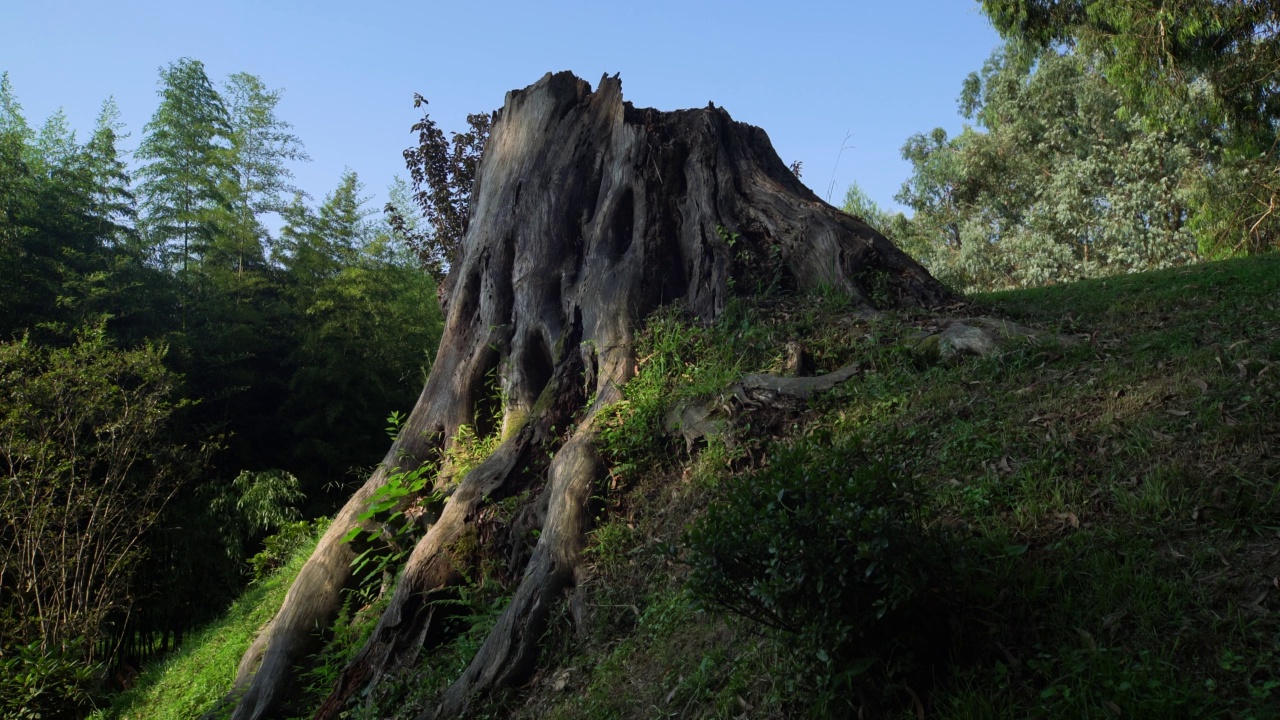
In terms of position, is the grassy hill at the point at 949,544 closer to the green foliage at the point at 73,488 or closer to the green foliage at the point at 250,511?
the green foliage at the point at 73,488

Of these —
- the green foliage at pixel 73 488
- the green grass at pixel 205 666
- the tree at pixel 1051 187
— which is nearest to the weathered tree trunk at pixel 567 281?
the green grass at pixel 205 666

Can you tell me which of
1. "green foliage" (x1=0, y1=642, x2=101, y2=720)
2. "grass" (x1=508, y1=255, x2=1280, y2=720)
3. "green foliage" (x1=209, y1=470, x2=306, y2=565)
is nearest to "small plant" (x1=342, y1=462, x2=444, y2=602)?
"grass" (x1=508, y1=255, x2=1280, y2=720)

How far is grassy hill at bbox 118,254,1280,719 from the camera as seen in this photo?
8.98 ft

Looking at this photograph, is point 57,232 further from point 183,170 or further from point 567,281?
point 567,281

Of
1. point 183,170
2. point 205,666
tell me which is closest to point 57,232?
point 183,170

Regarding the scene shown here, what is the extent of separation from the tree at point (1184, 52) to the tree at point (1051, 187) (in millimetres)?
6890

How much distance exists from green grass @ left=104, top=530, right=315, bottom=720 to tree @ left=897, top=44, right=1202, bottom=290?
50.9ft

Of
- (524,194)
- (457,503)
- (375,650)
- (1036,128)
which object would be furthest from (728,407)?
(1036,128)

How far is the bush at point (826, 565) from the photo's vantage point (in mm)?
2742

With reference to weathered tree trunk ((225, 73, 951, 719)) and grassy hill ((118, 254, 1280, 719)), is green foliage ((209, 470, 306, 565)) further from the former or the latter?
grassy hill ((118, 254, 1280, 719))

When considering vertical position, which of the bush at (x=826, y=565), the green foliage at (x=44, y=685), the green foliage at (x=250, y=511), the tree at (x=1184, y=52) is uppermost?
the tree at (x=1184, y=52)

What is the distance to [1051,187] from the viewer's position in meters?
22.5

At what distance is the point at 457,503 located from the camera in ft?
19.6

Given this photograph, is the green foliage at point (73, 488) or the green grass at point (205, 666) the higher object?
the green foliage at point (73, 488)
